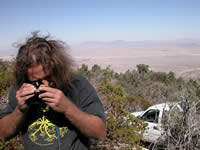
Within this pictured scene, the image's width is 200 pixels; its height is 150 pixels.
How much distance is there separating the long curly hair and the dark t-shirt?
0.32 feet

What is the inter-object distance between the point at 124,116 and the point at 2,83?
12.2 ft

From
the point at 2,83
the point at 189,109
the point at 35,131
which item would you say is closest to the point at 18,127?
the point at 35,131

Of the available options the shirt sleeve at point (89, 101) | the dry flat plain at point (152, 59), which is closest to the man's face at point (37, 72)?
the shirt sleeve at point (89, 101)

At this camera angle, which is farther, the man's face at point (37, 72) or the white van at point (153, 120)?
the white van at point (153, 120)

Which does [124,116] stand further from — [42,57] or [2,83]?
[2,83]

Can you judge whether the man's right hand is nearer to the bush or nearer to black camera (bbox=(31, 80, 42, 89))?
black camera (bbox=(31, 80, 42, 89))

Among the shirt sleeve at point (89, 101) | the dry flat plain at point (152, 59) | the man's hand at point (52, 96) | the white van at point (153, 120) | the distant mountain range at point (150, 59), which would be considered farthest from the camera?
the distant mountain range at point (150, 59)

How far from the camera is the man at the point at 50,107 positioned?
1.23 meters

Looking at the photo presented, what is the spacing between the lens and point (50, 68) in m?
1.27

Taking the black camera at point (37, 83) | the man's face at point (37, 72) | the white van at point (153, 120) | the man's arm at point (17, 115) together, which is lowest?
the white van at point (153, 120)

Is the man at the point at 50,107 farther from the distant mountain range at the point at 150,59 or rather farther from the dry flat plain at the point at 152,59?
the dry flat plain at the point at 152,59

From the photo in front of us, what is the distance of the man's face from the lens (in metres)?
1.23

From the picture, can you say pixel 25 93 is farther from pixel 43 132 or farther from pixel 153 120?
pixel 153 120

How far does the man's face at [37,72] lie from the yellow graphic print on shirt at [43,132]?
0.31 m
